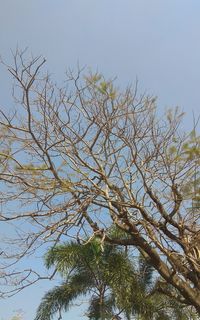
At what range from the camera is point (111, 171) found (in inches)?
361

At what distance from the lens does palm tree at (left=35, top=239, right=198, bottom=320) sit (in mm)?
13031

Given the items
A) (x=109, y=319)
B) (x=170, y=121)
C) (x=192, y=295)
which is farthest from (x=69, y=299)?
(x=170, y=121)

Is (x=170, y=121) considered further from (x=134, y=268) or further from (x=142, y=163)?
(x=134, y=268)

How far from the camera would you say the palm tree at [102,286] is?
13031mm

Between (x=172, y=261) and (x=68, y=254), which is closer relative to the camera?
(x=172, y=261)

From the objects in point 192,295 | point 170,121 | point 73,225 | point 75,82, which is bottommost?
point 192,295

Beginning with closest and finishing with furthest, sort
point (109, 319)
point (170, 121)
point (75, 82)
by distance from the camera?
point (75, 82), point (170, 121), point (109, 319)

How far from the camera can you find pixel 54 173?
8680 millimetres

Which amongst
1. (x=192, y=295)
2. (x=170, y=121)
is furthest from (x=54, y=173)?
(x=192, y=295)

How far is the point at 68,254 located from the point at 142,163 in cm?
467

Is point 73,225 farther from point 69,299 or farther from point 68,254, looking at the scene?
point 69,299

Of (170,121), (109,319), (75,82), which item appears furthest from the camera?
(109,319)

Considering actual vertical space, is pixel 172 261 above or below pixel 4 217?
below

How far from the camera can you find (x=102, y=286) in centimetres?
1334
